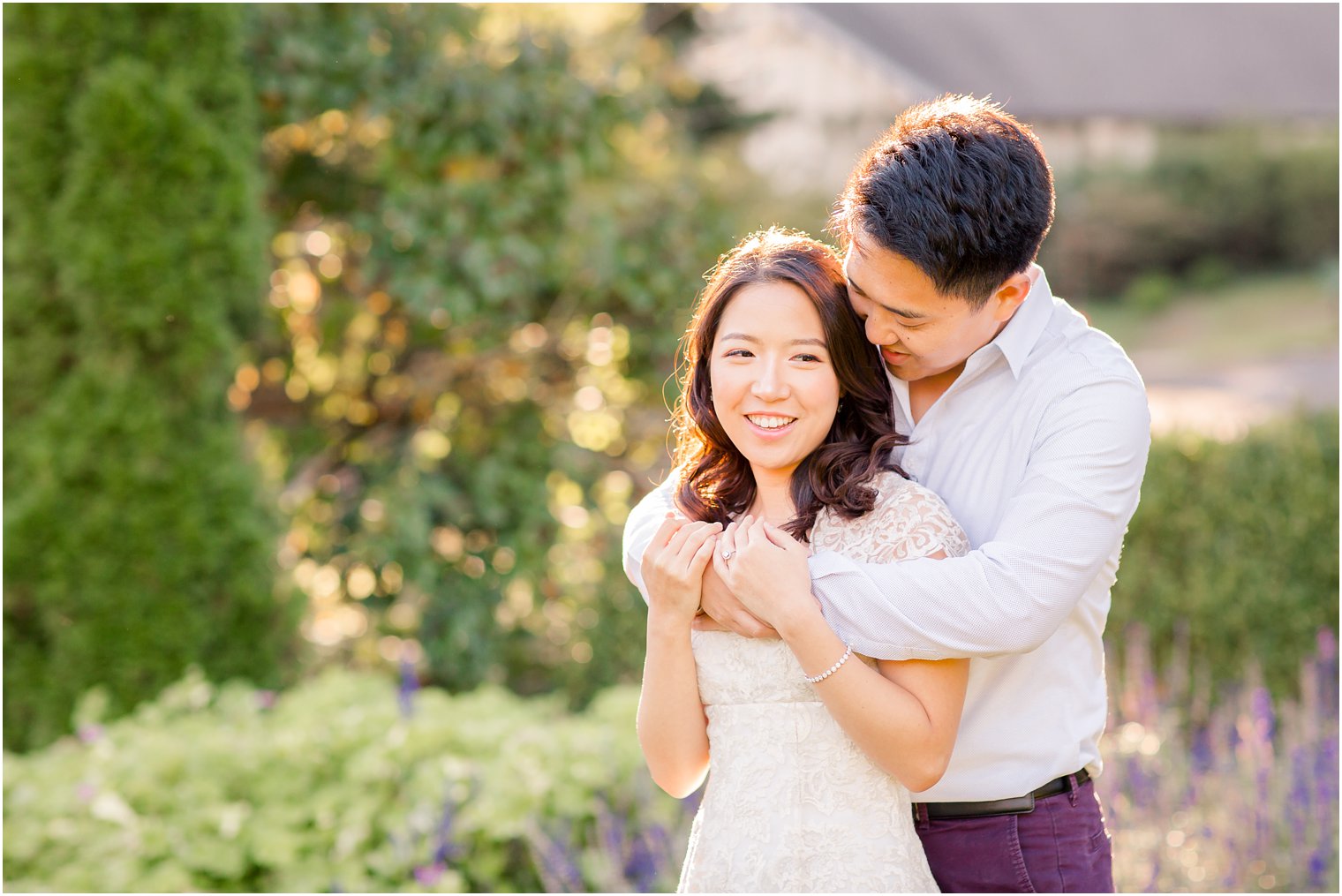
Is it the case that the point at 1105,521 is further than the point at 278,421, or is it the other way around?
the point at 278,421

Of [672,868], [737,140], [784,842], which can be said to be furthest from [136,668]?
[737,140]

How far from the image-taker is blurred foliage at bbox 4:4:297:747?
4414 millimetres

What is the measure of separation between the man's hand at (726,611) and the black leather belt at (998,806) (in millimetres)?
428

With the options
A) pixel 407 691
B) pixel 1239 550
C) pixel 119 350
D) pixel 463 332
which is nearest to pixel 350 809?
pixel 407 691

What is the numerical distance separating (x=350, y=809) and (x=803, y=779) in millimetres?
1997

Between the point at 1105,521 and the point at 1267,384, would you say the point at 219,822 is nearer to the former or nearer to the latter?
the point at 1105,521

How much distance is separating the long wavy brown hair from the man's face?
4cm

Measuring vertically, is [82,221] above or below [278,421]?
above

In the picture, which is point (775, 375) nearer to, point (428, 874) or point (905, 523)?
point (905, 523)

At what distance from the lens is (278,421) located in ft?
18.2

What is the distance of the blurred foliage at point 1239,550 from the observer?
471cm

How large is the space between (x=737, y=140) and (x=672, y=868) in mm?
7567

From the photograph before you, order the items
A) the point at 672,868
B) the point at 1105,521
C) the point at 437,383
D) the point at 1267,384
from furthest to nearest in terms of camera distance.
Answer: the point at 1267,384 < the point at 437,383 < the point at 672,868 < the point at 1105,521

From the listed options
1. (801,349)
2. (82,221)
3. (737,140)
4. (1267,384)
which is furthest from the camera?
(1267,384)
